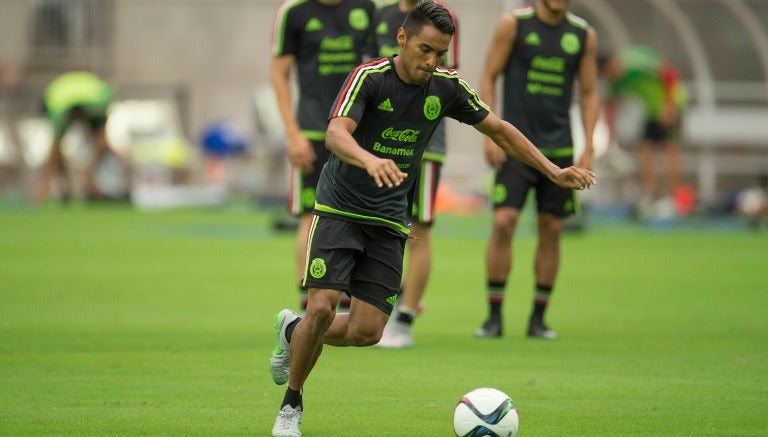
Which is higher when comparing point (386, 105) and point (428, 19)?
point (428, 19)

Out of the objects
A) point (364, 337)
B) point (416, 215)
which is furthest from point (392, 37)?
point (364, 337)

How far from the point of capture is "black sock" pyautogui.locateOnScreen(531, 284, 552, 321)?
34.0ft

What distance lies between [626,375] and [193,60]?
3610 cm

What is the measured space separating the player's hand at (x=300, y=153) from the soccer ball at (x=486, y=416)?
4.04 meters

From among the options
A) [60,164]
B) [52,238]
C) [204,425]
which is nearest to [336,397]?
[204,425]

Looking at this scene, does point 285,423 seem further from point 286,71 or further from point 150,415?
point 286,71

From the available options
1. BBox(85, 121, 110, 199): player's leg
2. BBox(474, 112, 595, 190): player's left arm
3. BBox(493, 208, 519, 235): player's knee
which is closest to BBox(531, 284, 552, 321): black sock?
BBox(493, 208, 519, 235): player's knee

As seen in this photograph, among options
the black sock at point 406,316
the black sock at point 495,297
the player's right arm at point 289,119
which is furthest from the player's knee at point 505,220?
the player's right arm at point 289,119

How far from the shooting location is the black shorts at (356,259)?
265 inches

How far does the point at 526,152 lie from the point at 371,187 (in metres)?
0.81

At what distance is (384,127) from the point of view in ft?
22.7

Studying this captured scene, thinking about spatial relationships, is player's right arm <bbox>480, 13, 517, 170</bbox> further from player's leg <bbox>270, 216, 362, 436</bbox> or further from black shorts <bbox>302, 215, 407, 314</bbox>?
player's leg <bbox>270, 216, 362, 436</bbox>

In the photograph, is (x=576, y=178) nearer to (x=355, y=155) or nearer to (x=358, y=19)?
(x=355, y=155)

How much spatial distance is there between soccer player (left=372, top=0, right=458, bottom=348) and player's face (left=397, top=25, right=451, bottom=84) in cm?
294
